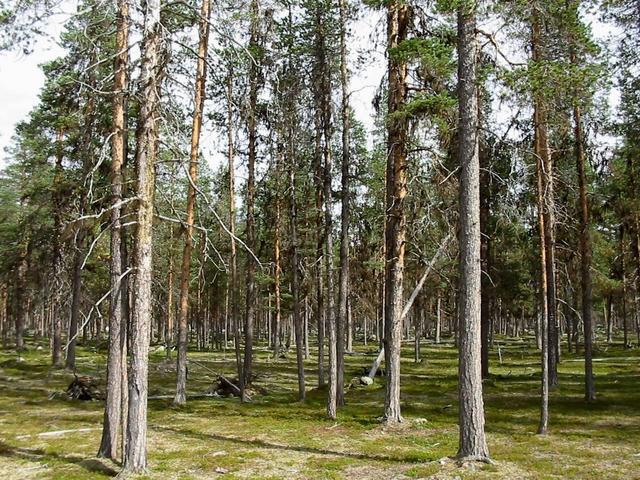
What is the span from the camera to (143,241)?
32.1ft

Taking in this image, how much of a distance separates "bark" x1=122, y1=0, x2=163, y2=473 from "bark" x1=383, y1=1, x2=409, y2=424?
689 centimetres

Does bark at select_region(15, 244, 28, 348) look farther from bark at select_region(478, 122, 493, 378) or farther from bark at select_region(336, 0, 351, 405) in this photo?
bark at select_region(478, 122, 493, 378)

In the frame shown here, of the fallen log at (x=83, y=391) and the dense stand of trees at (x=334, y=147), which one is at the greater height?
the dense stand of trees at (x=334, y=147)

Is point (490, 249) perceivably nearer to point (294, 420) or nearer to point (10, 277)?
point (294, 420)

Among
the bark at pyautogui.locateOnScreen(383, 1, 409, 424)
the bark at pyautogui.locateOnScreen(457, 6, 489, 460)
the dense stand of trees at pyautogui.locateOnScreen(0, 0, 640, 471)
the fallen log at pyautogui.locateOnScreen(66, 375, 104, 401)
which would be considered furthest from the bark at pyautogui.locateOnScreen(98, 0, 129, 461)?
the fallen log at pyautogui.locateOnScreen(66, 375, 104, 401)

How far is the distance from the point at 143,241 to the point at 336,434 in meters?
7.88

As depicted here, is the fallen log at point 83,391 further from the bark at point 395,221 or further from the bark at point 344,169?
the bark at point 395,221

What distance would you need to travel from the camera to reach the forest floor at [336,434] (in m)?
10.5

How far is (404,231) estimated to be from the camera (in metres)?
15.2

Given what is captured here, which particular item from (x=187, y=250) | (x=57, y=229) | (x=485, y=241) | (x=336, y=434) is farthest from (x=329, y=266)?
(x=57, y=229)

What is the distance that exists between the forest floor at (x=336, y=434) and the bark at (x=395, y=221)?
55.9 inches

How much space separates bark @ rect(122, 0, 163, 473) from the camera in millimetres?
9453

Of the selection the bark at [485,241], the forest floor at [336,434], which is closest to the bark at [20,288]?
the forest floor at [336,434]

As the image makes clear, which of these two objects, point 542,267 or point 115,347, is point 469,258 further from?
point 115,347
